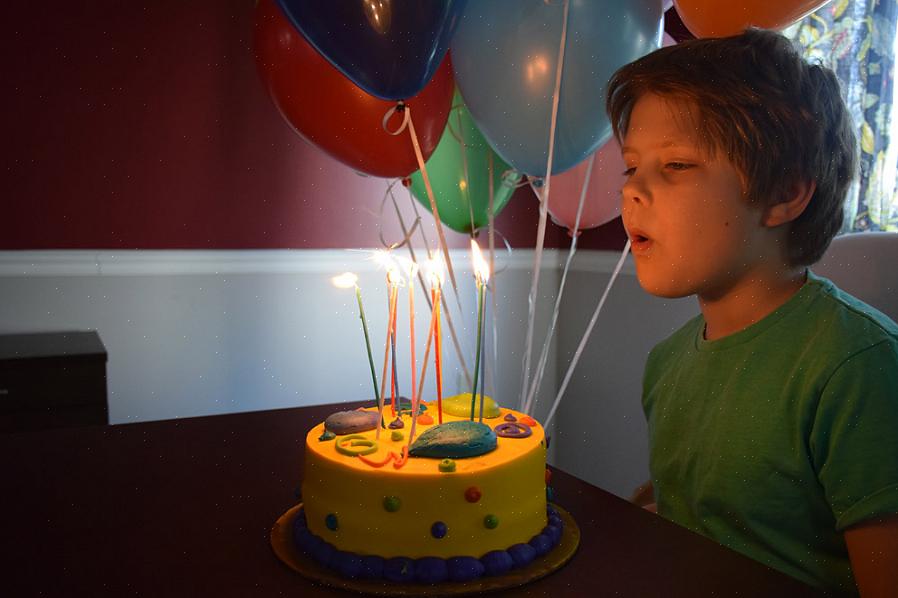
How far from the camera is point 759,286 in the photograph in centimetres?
112

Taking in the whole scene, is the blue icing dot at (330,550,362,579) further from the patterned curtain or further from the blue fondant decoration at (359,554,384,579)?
the patterned curtain

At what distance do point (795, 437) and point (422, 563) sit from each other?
1.65 ft

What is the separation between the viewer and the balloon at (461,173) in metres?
1.62

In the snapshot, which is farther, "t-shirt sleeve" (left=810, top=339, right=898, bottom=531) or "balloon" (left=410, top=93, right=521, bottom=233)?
"balloon" (left=410, top=93, right=521, bottom=233)

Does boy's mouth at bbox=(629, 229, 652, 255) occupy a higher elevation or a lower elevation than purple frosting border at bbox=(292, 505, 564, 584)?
higher

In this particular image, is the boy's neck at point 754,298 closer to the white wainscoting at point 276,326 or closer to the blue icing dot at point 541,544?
the blue icing dot at point 541,544

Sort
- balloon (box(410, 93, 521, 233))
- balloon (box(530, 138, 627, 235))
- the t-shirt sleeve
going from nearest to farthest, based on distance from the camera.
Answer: the t-shirt sleeve → balloon (box(410, 93, 521, 233)) → balloon (box(530, 138, 627, 235))

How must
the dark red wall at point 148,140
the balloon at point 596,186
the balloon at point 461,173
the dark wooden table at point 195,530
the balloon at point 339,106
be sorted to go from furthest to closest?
the dark red wall at point 148,140 < the balloon at point 596,186 < the balloon at point 461,173 < the balloon at point 339,106 < the dark wooden table at point 195,530

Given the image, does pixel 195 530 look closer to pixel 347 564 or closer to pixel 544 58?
pixel 347 564

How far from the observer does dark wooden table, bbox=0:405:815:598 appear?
76 centimetres

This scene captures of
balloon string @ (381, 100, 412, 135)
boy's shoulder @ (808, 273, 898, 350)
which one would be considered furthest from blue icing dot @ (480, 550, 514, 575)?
balloon string @ (381, 100, 412, 135)

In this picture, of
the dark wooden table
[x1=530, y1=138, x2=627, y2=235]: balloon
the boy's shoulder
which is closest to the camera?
the dark wooden table

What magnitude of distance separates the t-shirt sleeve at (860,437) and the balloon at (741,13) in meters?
0.59

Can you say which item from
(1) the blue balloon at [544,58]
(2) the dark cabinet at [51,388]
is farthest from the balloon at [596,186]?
(2) the dark cabinet at [51,388]
